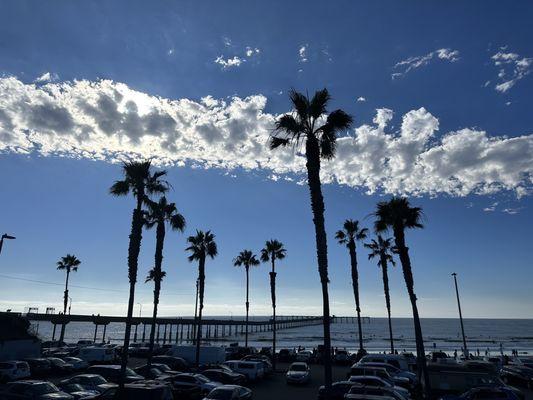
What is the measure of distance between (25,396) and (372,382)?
17190mm

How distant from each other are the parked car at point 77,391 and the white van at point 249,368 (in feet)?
49.2

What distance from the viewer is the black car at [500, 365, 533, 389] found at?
32.3 metres

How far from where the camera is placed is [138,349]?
195ft

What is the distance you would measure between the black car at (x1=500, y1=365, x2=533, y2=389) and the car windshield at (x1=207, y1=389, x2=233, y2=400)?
26401mm

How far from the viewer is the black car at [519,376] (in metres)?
32.3

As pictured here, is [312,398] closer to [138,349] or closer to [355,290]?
[355,290]

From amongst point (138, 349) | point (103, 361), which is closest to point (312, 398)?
point (103, 361)

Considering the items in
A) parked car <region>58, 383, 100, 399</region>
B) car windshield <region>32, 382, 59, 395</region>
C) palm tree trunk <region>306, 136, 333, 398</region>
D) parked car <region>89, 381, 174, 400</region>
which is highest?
palm tree trunk <region>306, 136, 333, 398</region>

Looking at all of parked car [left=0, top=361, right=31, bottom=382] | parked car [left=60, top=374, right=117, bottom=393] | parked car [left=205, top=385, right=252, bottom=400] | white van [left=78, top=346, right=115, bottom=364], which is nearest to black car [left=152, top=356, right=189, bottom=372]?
white van [left=78, top=346, right=115, bottom=364]

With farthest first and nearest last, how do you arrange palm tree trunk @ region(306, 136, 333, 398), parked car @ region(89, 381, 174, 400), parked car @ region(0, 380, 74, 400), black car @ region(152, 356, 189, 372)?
1. black car @ region(152, 356, 189, 372)
2. parked car @ region(0, 380, 74, 400)
3. palm tree trunk @ region(306, 136, 333, 398)
4. parked car @ region(89, 381, 174, 400)

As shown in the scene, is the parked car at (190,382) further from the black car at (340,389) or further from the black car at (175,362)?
the black car at (175,362)

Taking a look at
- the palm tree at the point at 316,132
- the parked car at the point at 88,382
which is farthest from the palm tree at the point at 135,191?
the palm tree at the point at 316,132

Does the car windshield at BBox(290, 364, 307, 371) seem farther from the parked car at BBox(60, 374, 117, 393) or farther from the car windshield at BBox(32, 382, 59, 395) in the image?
the car windshield at BBox(32, 382, 59, 395)

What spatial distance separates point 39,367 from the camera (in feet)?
109
